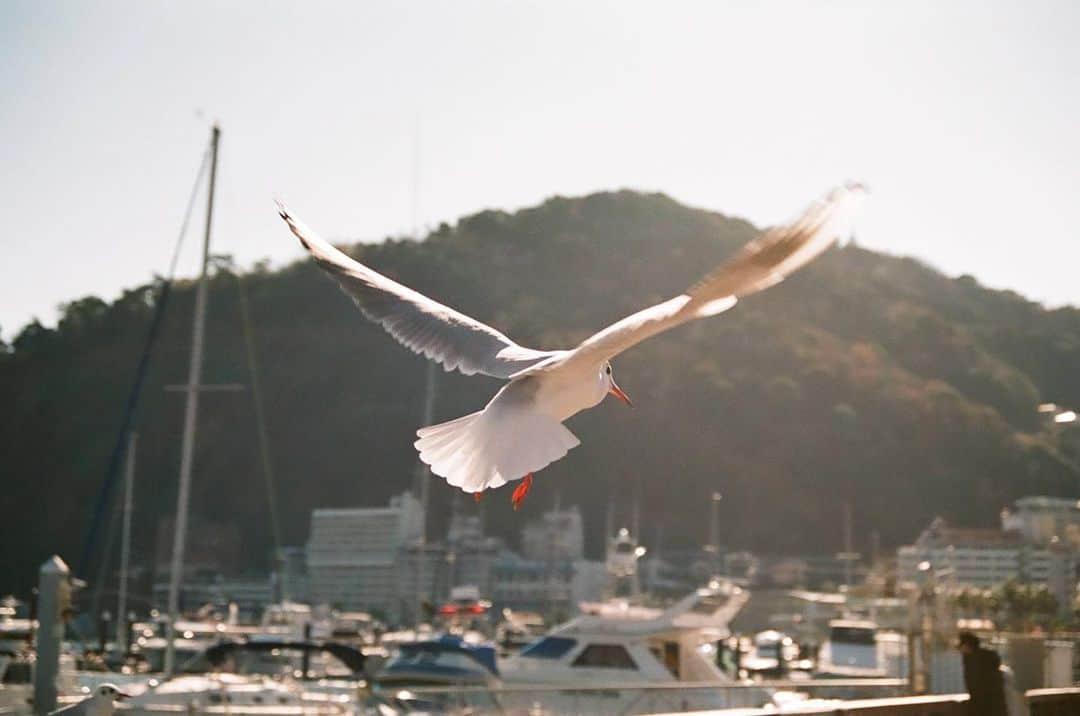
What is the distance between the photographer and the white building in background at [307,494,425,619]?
89.9 m

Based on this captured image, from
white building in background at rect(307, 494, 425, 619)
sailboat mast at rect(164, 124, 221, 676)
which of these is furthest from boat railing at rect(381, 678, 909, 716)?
white building in background at rect(307, 494, 425, 619)

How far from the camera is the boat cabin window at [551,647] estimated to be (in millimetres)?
19031

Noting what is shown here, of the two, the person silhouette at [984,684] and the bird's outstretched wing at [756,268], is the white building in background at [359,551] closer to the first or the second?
the person silhouette at [984,684]

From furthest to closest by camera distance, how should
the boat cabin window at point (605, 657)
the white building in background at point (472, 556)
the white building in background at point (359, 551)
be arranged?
1. the white building in background at point (359, 551)
2. the white building in background at point (472, 556)
3. the boat cabin window at point (605, 657)

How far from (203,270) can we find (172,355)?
281 feet

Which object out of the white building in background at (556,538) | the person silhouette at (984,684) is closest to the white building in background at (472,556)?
the white building in background at (556,538)

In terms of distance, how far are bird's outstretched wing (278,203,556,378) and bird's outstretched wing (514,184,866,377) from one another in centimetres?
140

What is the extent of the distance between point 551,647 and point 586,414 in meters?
79.0

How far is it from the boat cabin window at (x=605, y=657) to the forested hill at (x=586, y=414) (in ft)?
214

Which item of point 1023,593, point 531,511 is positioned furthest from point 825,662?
point 531,511

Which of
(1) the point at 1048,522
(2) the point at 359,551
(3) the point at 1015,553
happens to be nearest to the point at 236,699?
(1) the point at 1048,522

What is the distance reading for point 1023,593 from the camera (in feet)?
73.2

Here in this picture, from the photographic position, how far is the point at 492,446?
6.47 metres

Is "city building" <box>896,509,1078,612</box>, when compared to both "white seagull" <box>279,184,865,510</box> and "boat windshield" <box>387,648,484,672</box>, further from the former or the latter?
"white seagull" <box>279,184,865,510</box>
